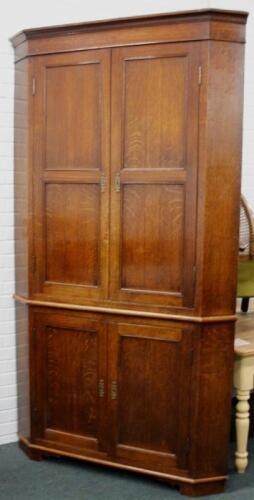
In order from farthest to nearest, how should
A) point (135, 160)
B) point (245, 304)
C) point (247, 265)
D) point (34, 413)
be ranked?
point (245, 304)
point (247, 265)
point (34, 413)
point (135, 160)

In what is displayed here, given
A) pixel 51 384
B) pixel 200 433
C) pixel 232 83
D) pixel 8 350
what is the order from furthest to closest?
pixel 8 350
pixel 51 384
pixel 200 433
pixel 232 83

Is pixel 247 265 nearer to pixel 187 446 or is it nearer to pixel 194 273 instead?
pixel 194 273

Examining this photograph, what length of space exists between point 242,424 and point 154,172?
136 cm

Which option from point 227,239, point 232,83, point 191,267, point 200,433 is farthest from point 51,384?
point 232,83

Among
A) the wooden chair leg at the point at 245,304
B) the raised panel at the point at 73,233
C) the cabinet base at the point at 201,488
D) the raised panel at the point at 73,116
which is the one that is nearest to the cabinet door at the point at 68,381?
the raised panel at the point at 73,233

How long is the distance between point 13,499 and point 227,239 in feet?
5.21

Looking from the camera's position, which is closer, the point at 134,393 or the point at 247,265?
the point at 134,393

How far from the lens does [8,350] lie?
327 cm

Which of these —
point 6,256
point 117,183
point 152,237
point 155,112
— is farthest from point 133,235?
point 6,256

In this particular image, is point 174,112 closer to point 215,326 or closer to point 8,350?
point 215,326

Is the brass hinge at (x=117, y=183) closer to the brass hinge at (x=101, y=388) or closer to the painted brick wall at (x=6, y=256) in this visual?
the painted brick wall at (x=6, y=256)

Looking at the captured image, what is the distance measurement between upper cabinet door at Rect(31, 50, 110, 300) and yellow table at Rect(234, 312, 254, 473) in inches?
29.8

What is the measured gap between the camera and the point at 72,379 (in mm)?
2979

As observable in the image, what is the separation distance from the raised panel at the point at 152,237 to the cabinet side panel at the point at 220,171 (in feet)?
0.41
